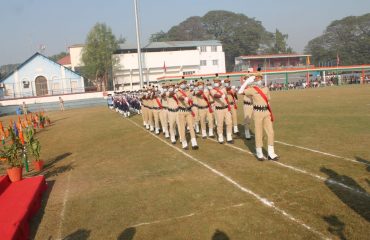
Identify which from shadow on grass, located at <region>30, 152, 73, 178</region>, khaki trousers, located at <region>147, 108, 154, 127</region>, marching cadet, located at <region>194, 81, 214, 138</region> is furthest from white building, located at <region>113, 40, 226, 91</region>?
shadow on grass, located at <region>30, 152, 73, 178</region>

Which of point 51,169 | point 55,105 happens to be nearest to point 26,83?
point 55,105

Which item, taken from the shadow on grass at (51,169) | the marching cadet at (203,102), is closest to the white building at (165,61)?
the marching cadet at (203,102)

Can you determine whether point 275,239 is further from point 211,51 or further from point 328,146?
point 211,51

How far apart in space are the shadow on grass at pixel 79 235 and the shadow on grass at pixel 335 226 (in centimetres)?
365

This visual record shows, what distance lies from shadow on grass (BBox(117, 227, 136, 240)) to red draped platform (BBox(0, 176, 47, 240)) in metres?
1.52

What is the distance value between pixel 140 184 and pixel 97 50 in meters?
59.3

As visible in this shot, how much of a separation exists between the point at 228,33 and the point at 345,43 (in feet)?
104

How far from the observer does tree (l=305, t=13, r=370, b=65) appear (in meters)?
86.8

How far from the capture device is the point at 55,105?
48875 mm

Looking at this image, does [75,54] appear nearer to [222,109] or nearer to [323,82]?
[323,82]

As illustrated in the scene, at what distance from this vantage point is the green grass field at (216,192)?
209 inches

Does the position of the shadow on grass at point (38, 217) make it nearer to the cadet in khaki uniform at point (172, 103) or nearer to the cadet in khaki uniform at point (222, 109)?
the cadet in khaki uniform at point (172, 103)

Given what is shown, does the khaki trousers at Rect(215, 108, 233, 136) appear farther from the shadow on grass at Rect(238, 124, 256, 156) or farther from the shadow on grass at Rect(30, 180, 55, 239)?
the shadow on grass at Rect(30, 180, 55, 239)

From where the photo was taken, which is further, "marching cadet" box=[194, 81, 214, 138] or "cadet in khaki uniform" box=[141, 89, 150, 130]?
"cadet in khaki uniform" box=[141, 89, 150, 130]
